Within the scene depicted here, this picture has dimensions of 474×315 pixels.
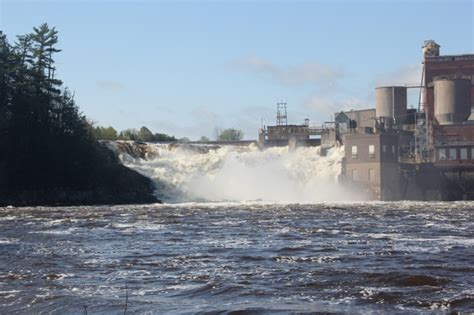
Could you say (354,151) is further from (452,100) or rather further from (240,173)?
(452,100)

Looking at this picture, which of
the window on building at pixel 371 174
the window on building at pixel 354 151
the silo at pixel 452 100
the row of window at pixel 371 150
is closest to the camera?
the window on building at pixel 371 174

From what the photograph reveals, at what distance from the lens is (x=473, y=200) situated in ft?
229

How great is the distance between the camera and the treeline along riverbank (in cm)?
6556

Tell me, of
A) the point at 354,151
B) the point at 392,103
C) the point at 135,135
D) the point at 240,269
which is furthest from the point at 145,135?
the point at 240,269

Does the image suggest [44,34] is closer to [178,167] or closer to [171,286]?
[178,167]

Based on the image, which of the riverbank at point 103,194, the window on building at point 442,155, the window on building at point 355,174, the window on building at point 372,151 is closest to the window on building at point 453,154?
the window on building at point 442,155

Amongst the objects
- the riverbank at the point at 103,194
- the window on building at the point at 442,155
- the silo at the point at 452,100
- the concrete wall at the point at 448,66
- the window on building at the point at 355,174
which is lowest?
the riverbank at the point at 103,194

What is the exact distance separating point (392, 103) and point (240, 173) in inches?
1063

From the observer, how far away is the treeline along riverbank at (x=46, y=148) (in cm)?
6556

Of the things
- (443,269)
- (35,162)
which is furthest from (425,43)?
(443,269)

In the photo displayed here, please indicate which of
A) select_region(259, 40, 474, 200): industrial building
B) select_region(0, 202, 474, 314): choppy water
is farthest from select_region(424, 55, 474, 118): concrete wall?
select_region(0, 202, 474, 314): choppy water

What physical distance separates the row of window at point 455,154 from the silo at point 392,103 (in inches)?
519

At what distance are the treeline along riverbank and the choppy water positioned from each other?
3273 centimetres

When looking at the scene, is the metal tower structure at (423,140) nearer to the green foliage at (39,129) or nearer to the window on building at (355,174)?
the window on building at (355,174)
